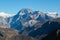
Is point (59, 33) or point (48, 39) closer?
point (59, 33)

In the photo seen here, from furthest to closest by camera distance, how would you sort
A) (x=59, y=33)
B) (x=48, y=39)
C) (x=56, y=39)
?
(x=48, y=39) < (x=59, y=33) < (x=56, y=39)

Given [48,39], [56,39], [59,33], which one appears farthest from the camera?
[48,39]

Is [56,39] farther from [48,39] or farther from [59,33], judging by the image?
[48,39]

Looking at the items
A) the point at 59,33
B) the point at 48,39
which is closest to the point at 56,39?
the point at 59,33

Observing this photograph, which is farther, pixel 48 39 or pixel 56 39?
pixel 48 39
